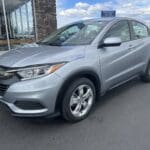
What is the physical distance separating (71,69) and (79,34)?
1.05m

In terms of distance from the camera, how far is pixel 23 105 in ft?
9.82

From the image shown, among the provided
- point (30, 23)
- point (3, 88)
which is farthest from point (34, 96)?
point (30, 23)

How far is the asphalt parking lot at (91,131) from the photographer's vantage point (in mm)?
2857

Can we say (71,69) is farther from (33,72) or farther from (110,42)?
(110,42)

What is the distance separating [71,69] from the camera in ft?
10.4

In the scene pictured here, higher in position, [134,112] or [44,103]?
[44,103]

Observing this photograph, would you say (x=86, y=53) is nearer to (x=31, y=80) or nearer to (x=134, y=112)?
(x=31, y=80)

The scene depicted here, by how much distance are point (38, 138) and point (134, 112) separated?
1.73 metres

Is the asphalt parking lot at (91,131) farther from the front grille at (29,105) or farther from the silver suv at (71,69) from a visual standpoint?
the front grille at (29,105)

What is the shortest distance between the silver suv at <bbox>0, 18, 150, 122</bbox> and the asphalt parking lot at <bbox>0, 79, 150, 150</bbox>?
0.88 ft

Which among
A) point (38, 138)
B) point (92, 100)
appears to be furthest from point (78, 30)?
point (38, 138)

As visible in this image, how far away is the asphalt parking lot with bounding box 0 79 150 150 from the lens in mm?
2857

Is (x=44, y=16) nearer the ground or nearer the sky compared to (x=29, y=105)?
nearer the sky

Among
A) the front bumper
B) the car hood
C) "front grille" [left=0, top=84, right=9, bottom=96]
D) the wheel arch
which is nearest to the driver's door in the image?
the wheel arch
